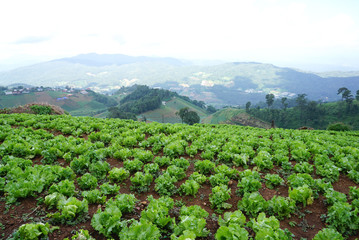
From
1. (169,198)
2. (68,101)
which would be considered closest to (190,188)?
(169,198)

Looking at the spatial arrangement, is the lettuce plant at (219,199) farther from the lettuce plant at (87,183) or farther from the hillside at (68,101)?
the hillside at (68,101)

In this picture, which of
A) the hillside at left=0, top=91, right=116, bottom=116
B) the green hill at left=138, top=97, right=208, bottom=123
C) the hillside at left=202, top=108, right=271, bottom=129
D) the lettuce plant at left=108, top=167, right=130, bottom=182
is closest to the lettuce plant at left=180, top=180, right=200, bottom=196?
the lettuce plant at left=108, top=167, right=130, bottom=182

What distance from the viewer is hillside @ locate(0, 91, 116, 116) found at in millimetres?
150625

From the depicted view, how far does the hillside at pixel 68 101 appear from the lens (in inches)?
5930

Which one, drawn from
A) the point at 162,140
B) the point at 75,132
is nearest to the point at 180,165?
the point at 162,140

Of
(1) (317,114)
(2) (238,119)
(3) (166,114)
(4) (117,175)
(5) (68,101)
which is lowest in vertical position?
(3) (166,114)

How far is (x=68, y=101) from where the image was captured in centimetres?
17212

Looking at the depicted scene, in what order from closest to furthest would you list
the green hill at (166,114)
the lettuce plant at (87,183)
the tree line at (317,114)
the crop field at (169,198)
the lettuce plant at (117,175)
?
the crop field at (169,198) < the lettuce plant at (87,183) < the lettuce plant at (117,175) < the tree line at (317,114) < the green hill at (166,114)

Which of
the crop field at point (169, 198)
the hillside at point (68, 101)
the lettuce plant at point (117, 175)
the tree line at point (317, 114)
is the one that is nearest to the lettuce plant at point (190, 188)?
the crop field at point (169, 198)

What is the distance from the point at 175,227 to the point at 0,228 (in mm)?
4346

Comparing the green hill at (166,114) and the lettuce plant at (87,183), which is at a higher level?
the lettuce plant at (87,183)

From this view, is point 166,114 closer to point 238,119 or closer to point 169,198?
point 238,119

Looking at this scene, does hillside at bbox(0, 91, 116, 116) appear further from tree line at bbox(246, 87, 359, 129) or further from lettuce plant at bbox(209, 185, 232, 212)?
lettuce plant at bbox(209, 185, 232, 212)

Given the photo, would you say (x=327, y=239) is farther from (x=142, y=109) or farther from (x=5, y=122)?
(x=142, y=109)
